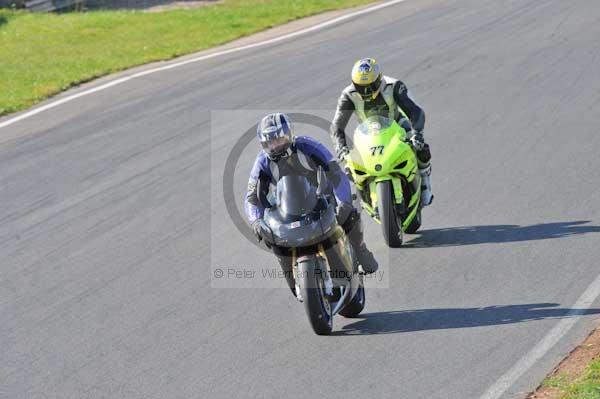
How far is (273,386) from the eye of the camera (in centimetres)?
824

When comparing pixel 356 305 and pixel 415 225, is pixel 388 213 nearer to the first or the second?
pixel 415 225

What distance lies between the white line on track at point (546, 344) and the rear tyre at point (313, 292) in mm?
1613

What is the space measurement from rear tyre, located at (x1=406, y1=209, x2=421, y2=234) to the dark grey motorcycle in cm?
245

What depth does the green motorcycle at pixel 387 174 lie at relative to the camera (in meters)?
11.0

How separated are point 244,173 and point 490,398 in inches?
292

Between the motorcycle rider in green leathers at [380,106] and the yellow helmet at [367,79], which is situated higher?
the yellow helmet at [367,79]

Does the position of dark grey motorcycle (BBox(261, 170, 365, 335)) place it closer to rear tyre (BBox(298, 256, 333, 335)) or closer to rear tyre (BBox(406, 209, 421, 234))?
rear tyre (BBox(298, 256, 333, 335))

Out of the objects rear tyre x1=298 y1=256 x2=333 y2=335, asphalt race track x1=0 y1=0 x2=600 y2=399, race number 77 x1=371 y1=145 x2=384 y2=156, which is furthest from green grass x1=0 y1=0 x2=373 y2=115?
rear tyre x1=298 y1=256 x2=333 y2=335

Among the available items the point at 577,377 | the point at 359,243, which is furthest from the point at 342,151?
the point at 577,377

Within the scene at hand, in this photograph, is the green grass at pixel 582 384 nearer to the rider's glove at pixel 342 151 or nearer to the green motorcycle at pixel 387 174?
the green motorcycle at pixel 387 174

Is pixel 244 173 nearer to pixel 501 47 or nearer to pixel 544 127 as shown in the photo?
pixel 544 127

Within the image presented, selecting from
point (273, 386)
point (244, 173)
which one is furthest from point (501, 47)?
point (273, 386)

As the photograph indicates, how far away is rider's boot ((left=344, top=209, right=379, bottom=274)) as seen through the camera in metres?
9.13

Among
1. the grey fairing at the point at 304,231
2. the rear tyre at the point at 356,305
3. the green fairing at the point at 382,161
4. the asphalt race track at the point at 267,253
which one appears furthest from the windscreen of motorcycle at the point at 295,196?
the green fairing at the point at 382,161
